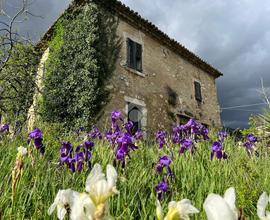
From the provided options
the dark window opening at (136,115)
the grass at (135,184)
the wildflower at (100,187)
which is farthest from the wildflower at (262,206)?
the dark window opening at (136,115)

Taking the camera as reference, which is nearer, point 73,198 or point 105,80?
point 73,198

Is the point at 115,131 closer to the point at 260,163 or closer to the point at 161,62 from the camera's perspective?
the point at 260,163

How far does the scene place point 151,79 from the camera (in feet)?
39.3

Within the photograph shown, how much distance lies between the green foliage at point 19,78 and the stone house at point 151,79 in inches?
99.0

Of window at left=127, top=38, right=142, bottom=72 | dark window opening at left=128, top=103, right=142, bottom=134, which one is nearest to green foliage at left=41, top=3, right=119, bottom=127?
window at left=127, top=38, right=142, bottom=72

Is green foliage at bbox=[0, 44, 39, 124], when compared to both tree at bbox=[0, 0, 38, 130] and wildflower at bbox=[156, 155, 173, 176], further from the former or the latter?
wildflower at bbox=[156, 155, 173, 176]

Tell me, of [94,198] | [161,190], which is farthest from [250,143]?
[94,198]

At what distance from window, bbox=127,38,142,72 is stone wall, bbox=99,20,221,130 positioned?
0.20 meters

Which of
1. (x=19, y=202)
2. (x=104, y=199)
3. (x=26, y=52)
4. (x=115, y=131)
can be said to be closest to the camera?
(x=104, y=199)

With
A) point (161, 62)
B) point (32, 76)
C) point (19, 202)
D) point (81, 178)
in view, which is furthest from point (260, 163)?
point (161, 62)

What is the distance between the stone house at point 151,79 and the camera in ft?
34.9

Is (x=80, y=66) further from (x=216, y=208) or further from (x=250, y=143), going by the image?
(x=216, y=208)

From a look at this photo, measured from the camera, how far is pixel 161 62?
42.5ft

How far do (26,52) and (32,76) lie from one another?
0.78 m
